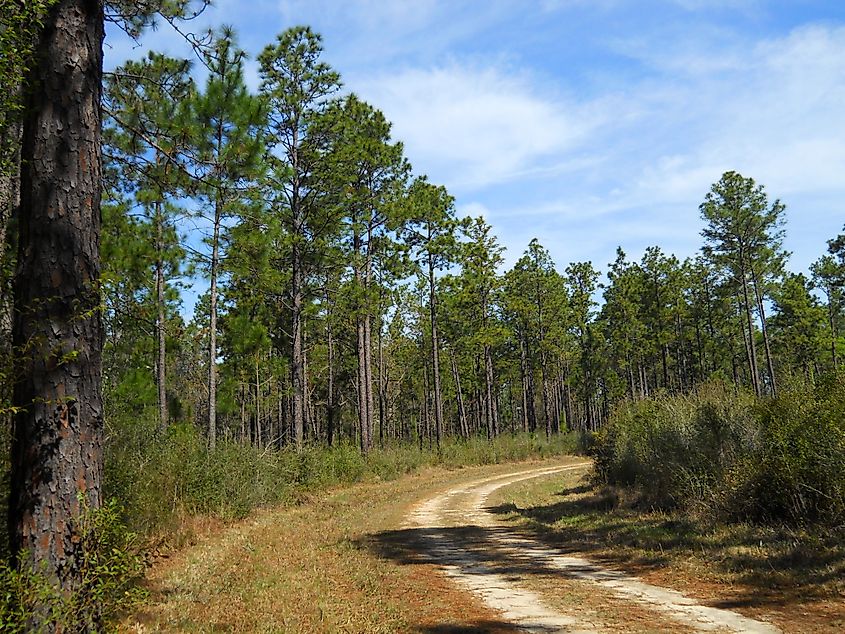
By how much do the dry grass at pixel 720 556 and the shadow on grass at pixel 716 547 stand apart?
11mm

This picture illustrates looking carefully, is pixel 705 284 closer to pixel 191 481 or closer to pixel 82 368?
pixel 191 481

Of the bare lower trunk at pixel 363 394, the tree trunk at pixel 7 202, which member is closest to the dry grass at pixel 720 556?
the tree trunk at pixel 7 202

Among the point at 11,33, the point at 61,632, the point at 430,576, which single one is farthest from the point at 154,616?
the point at 11,33

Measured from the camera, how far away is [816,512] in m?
10.1

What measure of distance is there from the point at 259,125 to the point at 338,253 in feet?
49.5

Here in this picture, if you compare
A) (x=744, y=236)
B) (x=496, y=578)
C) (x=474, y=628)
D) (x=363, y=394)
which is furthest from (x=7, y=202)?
(x=744, y=236)

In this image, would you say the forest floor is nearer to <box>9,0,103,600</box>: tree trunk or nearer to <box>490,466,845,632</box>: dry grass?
<box>490,466,845,632</box>: dry grass

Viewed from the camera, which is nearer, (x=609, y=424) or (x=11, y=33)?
(x=11, y=33)

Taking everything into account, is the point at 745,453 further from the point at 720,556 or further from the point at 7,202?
the point at 7,202

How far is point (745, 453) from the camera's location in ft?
40.6

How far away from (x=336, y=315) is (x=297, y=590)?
2345 cm

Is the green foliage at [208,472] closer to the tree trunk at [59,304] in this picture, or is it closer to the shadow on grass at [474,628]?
the tree trunk at [59,304]

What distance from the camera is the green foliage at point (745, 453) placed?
988cm

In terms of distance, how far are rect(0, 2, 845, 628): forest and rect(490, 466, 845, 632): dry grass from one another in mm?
949
